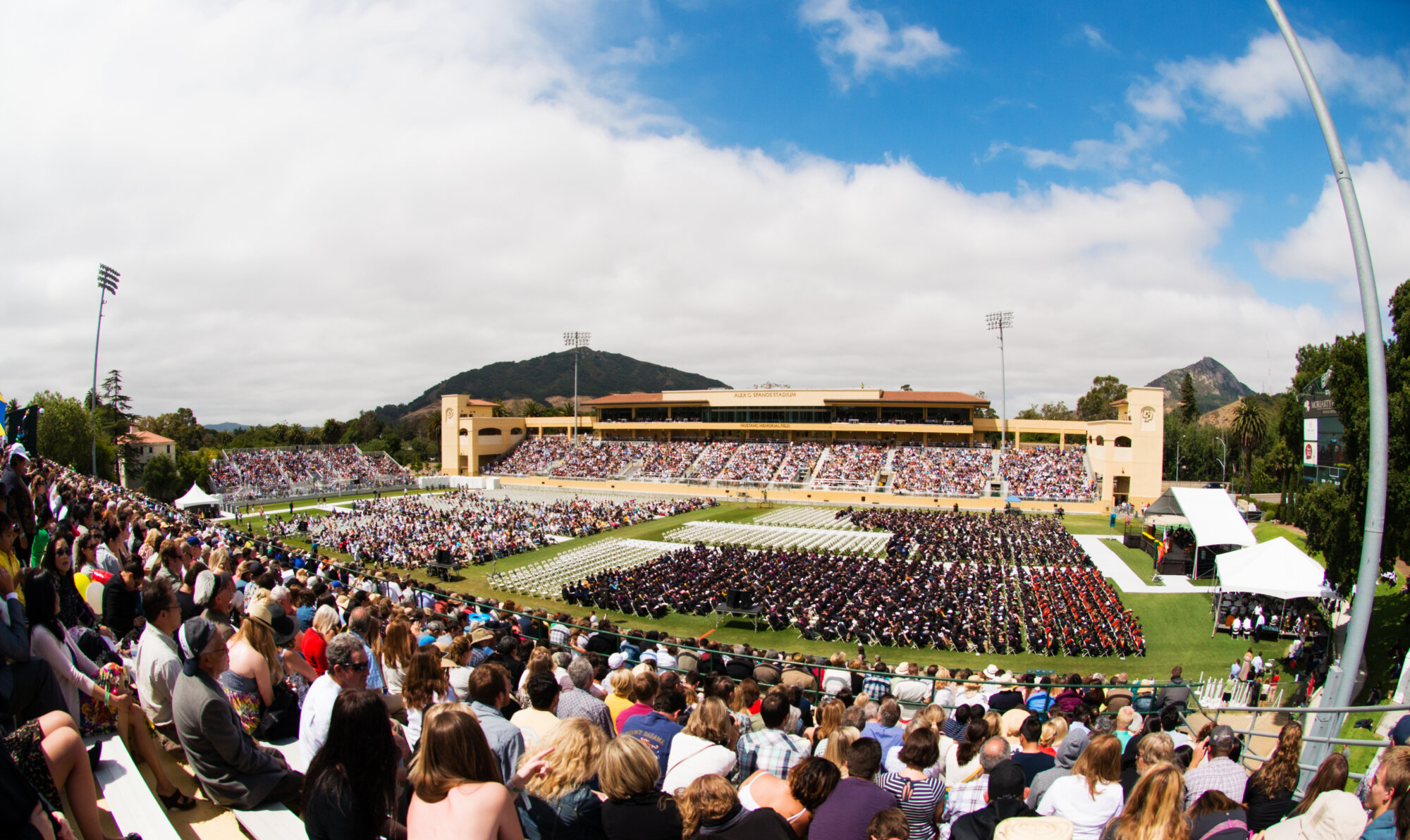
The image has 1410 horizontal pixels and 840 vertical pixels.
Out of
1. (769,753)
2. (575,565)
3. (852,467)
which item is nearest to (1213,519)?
(575,565)

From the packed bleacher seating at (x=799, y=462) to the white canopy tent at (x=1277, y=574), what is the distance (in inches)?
1370

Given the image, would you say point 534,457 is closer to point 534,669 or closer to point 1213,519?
point 1213,519

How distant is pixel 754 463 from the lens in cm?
5519

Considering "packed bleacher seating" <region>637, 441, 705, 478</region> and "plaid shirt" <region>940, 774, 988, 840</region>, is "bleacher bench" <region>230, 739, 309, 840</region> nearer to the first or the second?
"plaid shirt" <region>940, 774, 988, 840</region>

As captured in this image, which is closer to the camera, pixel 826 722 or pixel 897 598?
pixel 826 722

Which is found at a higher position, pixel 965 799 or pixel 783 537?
pixel 965 799

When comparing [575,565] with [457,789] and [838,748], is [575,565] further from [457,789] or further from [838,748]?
[457,789]

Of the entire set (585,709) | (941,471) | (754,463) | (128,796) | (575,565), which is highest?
(585,709)

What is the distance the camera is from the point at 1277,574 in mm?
15859

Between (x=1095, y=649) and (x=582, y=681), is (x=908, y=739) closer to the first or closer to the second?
(x=582, y=681)

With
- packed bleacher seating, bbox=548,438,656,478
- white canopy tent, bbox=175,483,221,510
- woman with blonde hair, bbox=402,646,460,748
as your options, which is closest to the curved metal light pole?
woman with blonde hair, bbox=402,646,460,748

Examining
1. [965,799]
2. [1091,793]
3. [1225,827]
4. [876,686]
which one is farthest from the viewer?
[876,686]

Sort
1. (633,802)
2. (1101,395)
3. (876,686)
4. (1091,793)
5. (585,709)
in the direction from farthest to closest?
(1101,395)
(876,686)
(585,709)
(1091,793)
(633,802)

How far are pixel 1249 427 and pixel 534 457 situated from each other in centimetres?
6070
